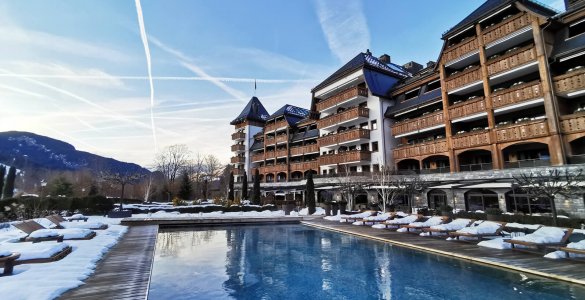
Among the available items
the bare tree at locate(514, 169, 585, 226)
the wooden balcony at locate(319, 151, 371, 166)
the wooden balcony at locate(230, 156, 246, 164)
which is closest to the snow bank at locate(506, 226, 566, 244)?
the bare tree at locate(514, 169, 585, 226)

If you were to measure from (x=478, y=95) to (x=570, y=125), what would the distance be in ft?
28.1

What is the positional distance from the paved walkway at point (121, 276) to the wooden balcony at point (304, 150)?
30.7 m

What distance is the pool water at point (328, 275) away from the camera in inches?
298

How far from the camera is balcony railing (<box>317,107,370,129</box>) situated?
33500mm

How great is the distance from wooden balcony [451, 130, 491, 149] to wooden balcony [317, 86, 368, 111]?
11.8 m

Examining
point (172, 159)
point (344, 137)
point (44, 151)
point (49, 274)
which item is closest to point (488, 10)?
point (344, 137)

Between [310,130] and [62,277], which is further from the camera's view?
[310,130]

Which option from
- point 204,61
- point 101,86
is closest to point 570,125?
point 204,61

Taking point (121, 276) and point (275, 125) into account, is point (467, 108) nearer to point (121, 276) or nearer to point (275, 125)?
point (121, 276)

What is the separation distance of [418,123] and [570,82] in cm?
1158

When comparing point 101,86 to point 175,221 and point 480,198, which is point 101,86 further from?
point 480,198

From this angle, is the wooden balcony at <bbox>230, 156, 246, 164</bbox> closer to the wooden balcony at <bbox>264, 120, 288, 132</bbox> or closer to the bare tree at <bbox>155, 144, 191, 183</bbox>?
the wooden balcony at <bbox>264, 120, 288, 132</bbox>

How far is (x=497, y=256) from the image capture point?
10148mm

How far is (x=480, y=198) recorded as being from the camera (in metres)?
23.1
